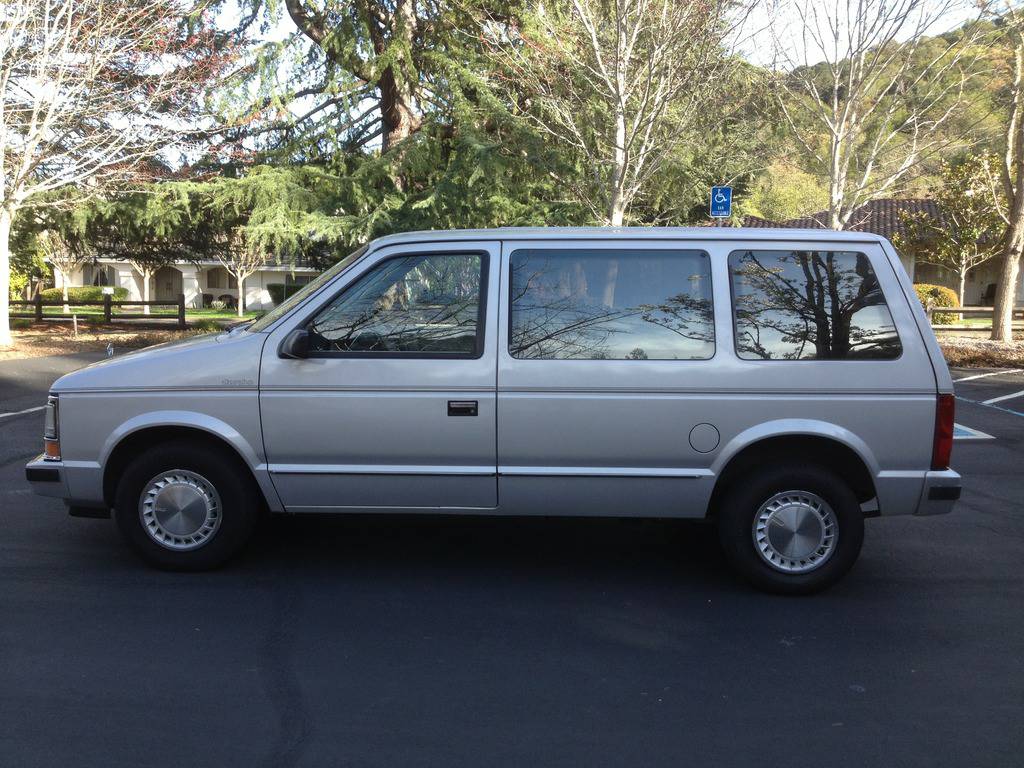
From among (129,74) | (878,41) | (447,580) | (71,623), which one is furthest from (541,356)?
(129,74)

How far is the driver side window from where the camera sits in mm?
5273

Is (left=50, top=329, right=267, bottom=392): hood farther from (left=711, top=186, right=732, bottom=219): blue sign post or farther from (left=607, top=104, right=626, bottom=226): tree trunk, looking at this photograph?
(left=607, top=104, right=626, bottom=226): tree trunk

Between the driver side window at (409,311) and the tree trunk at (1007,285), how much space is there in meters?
19.8

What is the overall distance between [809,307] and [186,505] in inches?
148

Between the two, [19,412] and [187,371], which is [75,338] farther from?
[187,371]

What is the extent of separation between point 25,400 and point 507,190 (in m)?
12.0

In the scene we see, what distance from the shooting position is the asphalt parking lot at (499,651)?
11.9 ft

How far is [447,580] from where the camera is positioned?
219 inches

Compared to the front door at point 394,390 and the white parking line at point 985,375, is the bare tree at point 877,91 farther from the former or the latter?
the front door at point 394,390

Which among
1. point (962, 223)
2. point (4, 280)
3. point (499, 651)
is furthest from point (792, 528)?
point (962, 223)

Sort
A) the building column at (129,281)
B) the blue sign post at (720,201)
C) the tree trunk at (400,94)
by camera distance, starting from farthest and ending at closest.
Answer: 1. the building column at (129,281)
2. the tree trunk at (400,94)
3. the blue sign post at (720,201)

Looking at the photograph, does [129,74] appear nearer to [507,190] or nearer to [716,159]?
[507,190]

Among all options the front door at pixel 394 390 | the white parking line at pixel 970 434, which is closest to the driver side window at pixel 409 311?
the front door at pixel 394 390

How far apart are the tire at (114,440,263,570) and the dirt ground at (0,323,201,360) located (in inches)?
574
